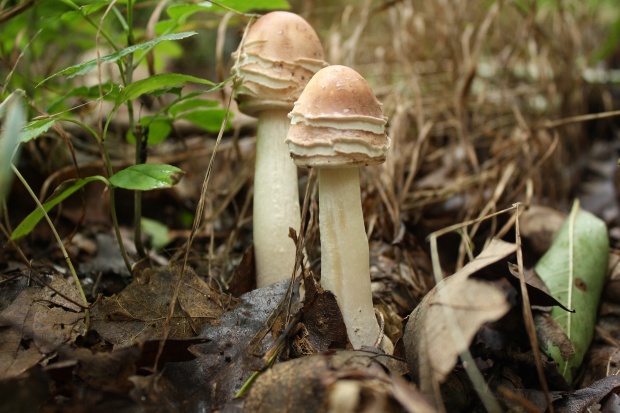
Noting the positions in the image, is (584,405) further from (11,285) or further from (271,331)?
(11,285)

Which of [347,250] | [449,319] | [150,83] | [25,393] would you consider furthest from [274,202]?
[25,393]

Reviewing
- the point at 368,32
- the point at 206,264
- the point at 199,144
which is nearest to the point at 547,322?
the point at 206,264

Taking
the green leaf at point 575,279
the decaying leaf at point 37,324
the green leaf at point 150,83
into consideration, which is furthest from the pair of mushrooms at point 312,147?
the decaying leaf at point 37,324

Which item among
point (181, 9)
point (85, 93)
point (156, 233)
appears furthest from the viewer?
point (156, 233)

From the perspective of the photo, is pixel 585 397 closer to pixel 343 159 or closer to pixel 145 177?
pixel 343 159

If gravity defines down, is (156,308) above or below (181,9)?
below

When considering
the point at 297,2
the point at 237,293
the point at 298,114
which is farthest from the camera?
the point at 297,2
